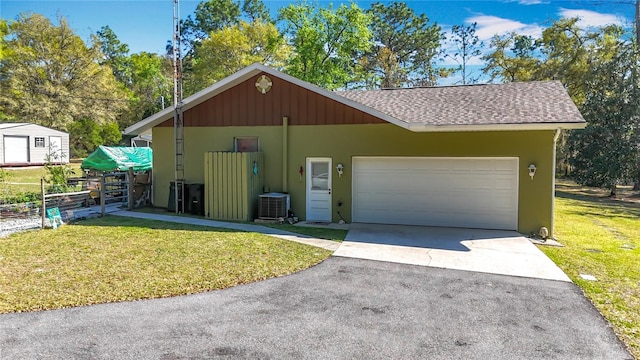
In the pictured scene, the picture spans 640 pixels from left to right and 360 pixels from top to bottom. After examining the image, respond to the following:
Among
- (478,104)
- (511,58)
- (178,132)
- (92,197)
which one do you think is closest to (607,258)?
(478,104)

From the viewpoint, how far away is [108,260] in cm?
664

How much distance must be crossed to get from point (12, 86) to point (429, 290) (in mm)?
37142

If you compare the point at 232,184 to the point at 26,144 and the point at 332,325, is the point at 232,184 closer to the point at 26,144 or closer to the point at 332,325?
the point at 332,325

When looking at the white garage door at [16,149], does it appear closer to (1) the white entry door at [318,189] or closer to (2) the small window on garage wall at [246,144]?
(2) the small window on garage wall at [246,144]

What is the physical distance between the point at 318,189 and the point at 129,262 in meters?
5.52

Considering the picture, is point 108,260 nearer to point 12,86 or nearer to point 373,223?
point 373,223

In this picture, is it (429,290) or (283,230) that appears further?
(283,230)

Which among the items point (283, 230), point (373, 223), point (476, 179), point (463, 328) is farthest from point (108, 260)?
point (476, 179)

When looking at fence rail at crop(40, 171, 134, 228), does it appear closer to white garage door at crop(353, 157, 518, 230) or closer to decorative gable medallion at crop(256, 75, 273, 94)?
decorative gable medallion at crop(256, 75, 273, 94)

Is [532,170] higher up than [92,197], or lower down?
higher up

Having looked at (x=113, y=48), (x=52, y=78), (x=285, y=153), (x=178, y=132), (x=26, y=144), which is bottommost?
(x=285, y=153)

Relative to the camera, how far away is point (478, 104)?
1075 cm

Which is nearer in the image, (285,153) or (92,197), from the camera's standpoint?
(285,153)

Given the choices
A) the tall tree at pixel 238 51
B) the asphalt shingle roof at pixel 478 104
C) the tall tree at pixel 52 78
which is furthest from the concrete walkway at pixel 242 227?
the tall tree at pixel 52 78
